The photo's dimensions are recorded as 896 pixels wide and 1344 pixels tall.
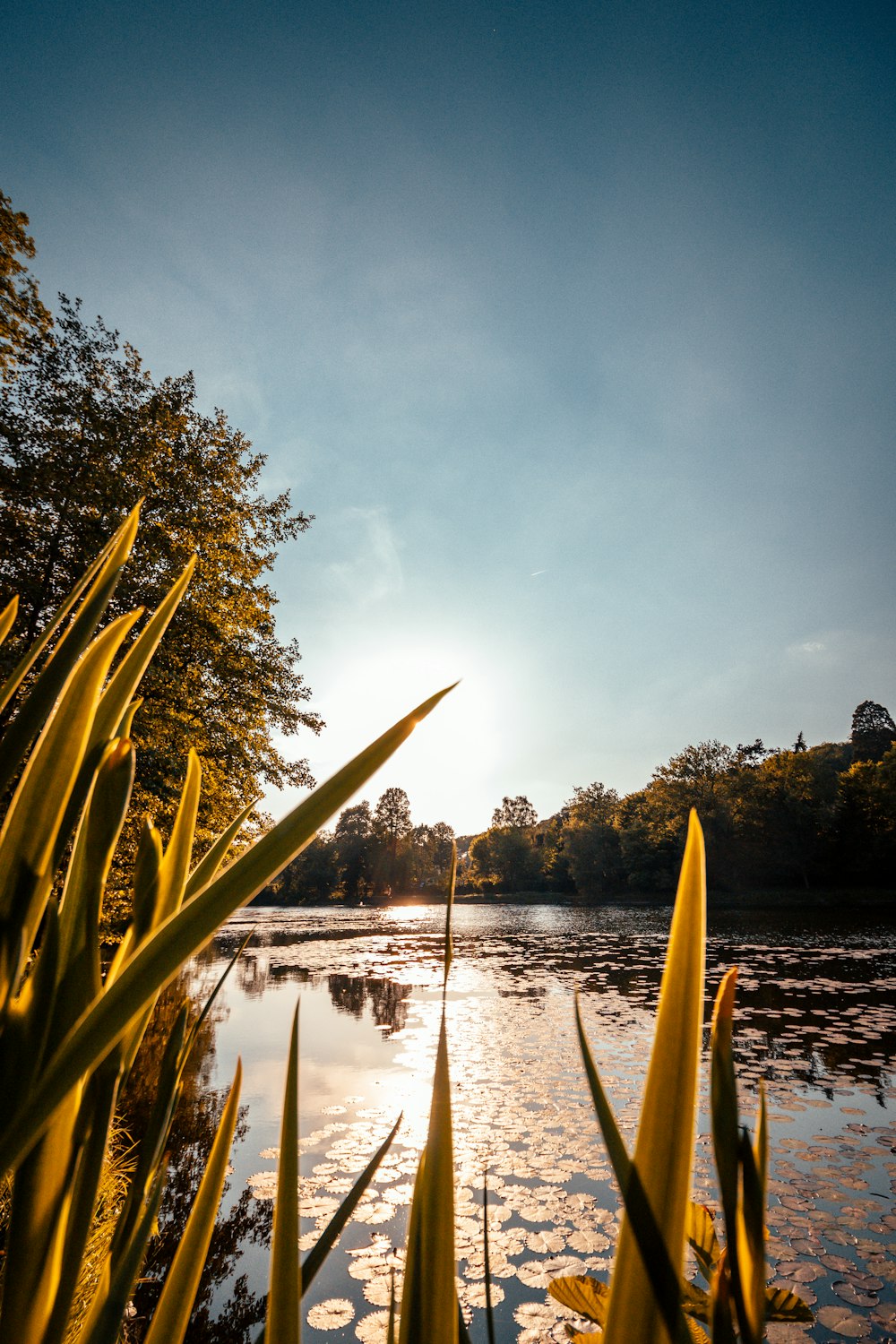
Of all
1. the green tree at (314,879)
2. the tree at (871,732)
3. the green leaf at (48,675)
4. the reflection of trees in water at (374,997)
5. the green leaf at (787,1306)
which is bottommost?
the green tree at (314,879)

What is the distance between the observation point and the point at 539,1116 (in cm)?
529

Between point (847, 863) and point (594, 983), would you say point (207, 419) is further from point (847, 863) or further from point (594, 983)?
point (847, 863)

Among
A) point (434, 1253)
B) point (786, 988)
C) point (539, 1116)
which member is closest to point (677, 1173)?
point (434, 1253)

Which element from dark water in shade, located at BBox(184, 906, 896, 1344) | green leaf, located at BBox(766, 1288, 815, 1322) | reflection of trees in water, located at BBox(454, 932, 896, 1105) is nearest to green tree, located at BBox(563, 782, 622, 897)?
reflection of trees in water, located at BBox(454, 932, 896, 1105)

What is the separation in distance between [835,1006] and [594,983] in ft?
12.5

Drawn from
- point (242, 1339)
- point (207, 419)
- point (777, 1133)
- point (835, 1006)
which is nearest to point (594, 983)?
point (835, 1006)

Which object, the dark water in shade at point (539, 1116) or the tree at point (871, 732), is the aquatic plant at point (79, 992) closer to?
the dark water in shade at point (539, 1116)

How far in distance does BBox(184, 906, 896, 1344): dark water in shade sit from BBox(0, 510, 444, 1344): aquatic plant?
197 mm

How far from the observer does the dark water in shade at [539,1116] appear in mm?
3197

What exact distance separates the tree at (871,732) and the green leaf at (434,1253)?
61.0m

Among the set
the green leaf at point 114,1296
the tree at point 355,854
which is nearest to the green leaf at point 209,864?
the green leaf at point 114,1296

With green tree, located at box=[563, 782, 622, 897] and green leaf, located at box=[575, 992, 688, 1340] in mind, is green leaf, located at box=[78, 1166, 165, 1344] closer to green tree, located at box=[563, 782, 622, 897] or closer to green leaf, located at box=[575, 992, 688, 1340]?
Result: green leaf, located at box=[575, 992, 688, 1340]

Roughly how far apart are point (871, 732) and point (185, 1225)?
66.4 metres

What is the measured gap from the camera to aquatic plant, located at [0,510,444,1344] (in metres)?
0.32
